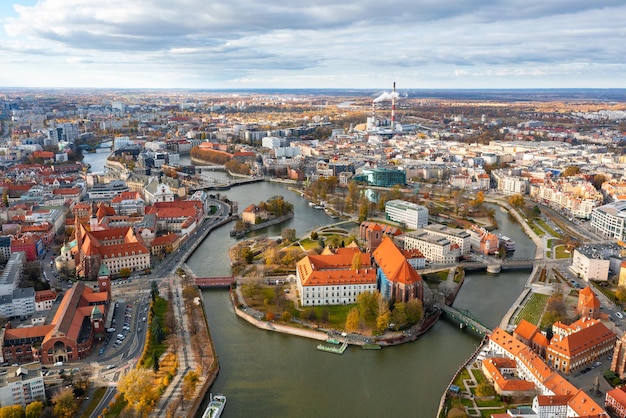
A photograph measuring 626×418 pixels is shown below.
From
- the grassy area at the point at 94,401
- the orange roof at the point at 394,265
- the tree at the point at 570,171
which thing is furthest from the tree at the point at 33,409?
the tree at the point at 570,171

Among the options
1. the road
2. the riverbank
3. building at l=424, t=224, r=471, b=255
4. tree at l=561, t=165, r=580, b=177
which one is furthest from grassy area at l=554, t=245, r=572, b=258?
tree at l=561, t=165, r=580, b=177

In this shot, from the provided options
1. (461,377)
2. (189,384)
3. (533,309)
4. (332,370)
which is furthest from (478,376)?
(189,384)

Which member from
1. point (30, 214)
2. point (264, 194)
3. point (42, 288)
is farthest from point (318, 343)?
point (264, 194)

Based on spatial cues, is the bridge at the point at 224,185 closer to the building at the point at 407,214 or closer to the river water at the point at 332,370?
the building at the point at 407,214

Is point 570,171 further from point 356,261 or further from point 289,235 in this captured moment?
point 356,261

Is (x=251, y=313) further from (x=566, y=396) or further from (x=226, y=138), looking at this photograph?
(x=226, y=138)

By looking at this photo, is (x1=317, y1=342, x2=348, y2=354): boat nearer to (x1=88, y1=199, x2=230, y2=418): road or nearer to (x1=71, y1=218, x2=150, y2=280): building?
(x1=88, y1=199, x2=230, y2=418): road
